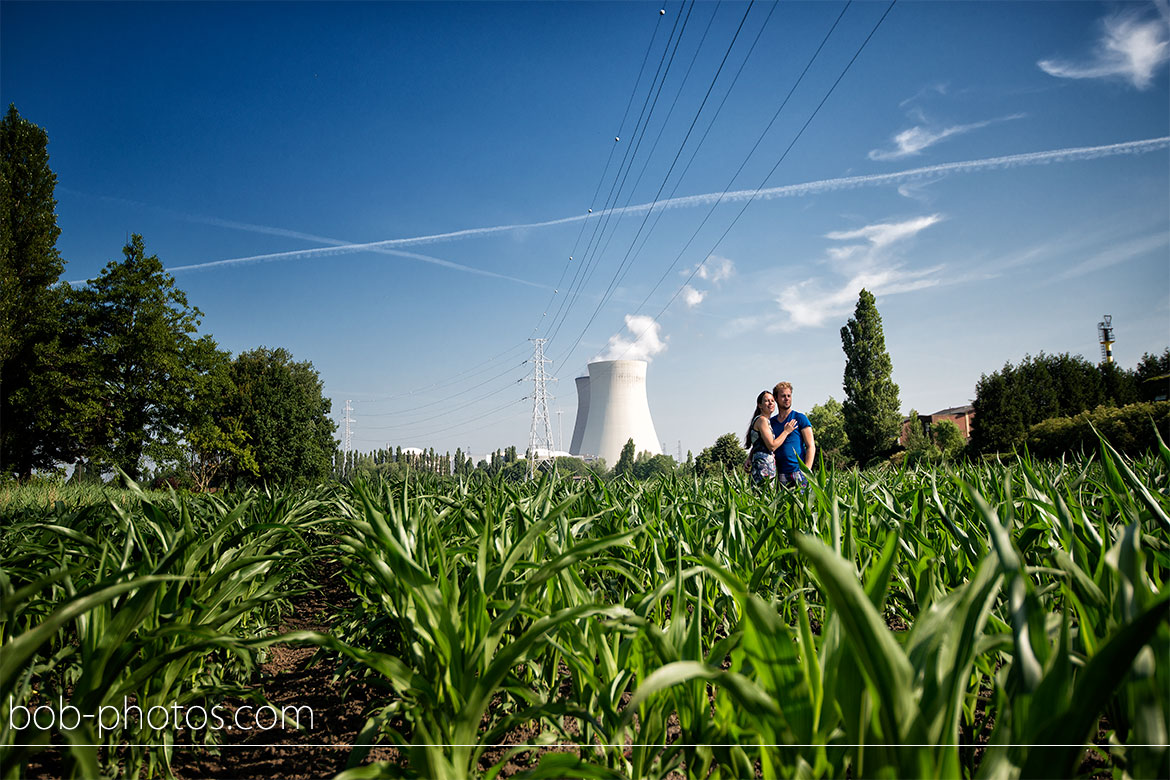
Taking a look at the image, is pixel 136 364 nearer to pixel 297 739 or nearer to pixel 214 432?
pixel 214 432

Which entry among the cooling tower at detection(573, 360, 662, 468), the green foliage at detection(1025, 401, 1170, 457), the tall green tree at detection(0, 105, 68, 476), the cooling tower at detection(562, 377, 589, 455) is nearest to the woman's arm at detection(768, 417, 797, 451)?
the green foliage at detection(1025, 401, 1170, 457)

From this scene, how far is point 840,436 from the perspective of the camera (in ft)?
131

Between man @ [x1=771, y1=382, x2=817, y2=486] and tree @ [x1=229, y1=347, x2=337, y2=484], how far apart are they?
28.6 metres

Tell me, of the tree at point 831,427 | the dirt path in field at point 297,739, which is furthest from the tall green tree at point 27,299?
the tree at point 831,427

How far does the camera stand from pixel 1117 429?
1267 cm

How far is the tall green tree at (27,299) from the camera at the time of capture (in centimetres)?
1817

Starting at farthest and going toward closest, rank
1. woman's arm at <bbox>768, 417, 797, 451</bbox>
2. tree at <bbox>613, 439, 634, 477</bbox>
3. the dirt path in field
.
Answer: tree at <bbox>613, 439, 634, 477</bbox>, woman's arm at <bbox>768, 417, 797, 451</bbox>, the dirt path in field

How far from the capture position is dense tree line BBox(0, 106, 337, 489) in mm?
19109

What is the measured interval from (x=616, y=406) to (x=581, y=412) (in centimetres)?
560

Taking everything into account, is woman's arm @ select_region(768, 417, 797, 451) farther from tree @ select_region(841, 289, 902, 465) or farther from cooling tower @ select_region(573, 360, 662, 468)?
cooling tower @ select_region(573, 360, 662, 468)

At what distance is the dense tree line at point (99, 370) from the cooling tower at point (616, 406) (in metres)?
19.1

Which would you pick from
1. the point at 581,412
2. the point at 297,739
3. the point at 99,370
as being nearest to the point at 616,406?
the point at 581,412

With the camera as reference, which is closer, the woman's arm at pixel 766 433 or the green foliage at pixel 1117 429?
the woman's arm at pixel 766 433

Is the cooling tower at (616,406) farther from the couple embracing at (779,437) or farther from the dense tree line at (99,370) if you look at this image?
the couple embracing at (779,437)
